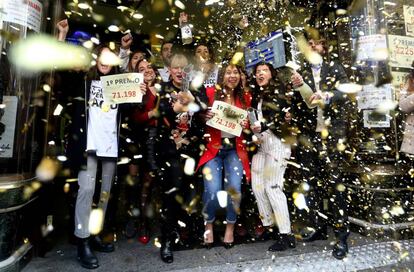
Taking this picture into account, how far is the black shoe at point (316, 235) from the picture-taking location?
4021mm

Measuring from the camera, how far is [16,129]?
320 cm

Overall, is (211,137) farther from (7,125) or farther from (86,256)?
(7,125)

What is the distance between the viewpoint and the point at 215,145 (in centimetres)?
374

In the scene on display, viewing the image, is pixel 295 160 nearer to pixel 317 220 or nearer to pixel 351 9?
pixel 317 220

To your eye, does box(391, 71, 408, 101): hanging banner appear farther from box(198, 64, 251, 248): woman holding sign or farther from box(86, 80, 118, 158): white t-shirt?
box(86, 80, 118, 158): white t-shirt

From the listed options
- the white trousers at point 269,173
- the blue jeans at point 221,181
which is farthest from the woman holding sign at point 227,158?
the white trousers at point 269,173

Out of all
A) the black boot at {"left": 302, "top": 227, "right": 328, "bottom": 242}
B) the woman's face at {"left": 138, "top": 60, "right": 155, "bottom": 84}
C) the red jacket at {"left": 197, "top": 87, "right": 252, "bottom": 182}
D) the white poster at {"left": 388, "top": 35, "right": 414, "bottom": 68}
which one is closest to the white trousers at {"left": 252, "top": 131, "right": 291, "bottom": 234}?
the red jacket at {"left": 197, "top": 87, "right": 252, "bottom": 182}

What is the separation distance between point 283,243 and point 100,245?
2073mm

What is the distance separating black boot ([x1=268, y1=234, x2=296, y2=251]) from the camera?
3.61 metres

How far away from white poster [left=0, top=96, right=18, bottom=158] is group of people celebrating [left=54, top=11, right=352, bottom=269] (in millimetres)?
552

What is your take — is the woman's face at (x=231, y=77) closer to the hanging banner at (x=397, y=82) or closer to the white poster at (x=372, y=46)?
the white poster at (x=372, y=46)

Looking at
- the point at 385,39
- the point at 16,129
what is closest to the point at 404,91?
the point at 385,39

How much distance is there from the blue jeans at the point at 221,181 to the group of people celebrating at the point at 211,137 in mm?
12

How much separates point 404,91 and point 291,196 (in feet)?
6.58
